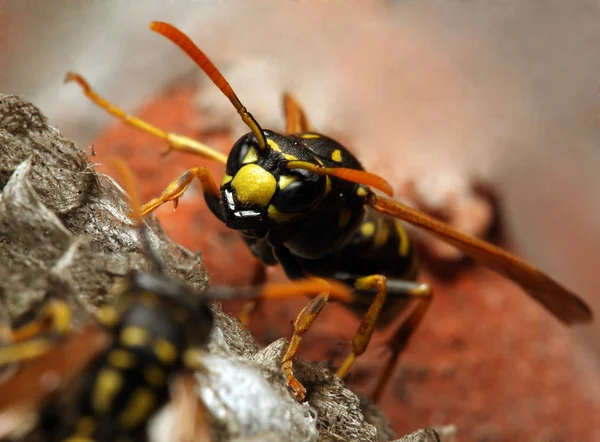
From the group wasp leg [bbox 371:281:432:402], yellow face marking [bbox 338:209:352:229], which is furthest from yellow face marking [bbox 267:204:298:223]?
wasp leg [bbox 371:281:432:402]

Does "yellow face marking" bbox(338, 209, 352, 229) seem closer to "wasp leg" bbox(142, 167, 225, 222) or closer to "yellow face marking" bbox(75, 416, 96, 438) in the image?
"wasp leg" bbox(142, 167, 225, 222)

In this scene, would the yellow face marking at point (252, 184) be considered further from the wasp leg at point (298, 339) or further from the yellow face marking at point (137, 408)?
the yellow face marking at point (137, 408)

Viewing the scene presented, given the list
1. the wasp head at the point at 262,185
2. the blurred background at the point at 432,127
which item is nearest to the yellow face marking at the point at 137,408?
the wasp head at the point at 262,185

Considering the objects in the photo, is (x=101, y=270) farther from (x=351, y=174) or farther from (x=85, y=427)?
(x=351, y=174)

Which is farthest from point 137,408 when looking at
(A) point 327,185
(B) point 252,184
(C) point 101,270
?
(A) point 327,185

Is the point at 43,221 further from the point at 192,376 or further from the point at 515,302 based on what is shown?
the point at 515,302

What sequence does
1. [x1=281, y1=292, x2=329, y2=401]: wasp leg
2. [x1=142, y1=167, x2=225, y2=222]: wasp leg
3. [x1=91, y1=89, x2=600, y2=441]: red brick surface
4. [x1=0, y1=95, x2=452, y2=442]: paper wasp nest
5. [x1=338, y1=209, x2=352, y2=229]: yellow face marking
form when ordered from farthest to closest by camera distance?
1. [x1=91, y1=89, x2=600, y2=441]: red brick surface
2. [x1=338, y1=209, x2=352, y2=229]: yellow face marking
3. [x1=142, y1=167, x2=225, y2=222]: wasp leg
4. [x1=281, y1=292, x2=329, y2=401]: wasp leg
5. [x1=0, y1=95, x2=452, y2=442]: paper wasp nest
